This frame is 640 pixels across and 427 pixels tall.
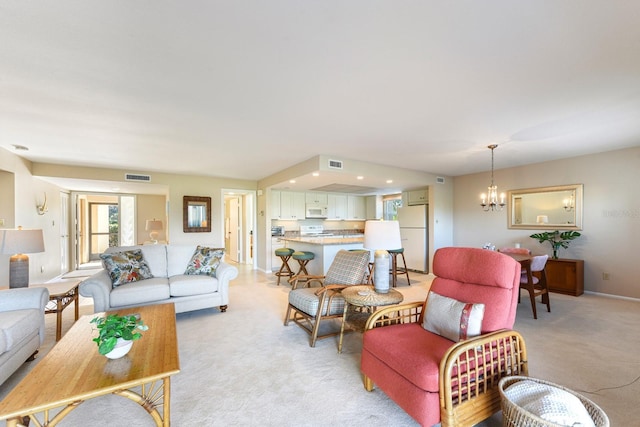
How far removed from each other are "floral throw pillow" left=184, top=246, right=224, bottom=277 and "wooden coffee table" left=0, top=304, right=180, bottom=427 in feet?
6.09

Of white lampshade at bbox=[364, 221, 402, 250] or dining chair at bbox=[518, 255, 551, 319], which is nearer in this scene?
white lampshade at bbox=[364, 221, 402, 250]

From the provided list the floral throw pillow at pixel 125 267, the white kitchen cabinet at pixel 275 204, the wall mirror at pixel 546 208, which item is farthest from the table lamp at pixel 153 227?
the wall mirror at pixel 546 208

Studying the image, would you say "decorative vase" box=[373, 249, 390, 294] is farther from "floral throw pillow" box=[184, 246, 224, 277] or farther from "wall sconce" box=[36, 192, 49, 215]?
"wall sconce" box=[36, 192, 49, 215]

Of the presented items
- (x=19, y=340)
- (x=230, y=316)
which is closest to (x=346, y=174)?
(x=230, y=316)

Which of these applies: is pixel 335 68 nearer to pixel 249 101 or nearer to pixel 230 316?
pixel 249 101

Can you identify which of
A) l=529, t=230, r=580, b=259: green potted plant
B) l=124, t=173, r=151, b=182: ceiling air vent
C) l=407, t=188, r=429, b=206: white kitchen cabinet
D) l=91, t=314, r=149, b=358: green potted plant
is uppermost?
l=124, t=173, r=151, b=182: ceiling air vent

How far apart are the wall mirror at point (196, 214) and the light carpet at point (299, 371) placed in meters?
2.81

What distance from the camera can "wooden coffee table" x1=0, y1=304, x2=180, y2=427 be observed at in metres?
1.23

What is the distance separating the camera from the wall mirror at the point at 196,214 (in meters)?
6.23

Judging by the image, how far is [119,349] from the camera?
1.61 m

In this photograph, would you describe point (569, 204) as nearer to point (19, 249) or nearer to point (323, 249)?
point (323, 249)

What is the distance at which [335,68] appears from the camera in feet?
6.47

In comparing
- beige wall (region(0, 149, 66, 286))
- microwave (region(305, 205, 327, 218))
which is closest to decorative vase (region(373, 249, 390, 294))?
microwave (region(305, 205, 327, 218))

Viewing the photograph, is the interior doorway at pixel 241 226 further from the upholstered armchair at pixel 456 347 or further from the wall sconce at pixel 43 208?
the upholstered armchair at pixel 456 347
